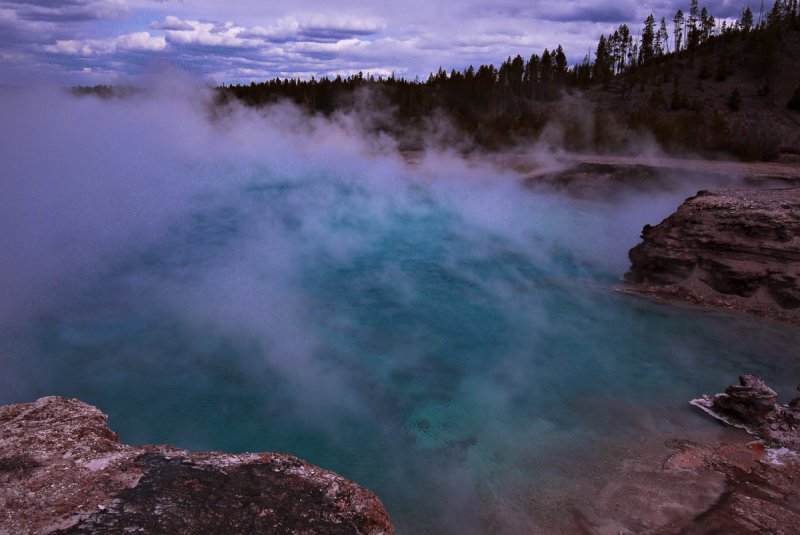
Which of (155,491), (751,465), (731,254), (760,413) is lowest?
(751,465)

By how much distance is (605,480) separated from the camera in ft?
16.1

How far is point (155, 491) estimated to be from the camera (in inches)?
119

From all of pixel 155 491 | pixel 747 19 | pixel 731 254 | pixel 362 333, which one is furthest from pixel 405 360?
pixel 747 19

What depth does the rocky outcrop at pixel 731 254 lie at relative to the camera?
8703mm

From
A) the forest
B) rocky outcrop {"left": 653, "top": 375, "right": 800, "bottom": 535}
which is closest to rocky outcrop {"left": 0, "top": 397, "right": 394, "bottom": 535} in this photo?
rocky outcrop {"left": 653, "top": 375, "right": 800, "bottom": 535}

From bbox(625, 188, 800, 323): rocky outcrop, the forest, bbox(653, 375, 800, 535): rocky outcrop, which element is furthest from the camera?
the forest

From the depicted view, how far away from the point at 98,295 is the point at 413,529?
6.40 metres

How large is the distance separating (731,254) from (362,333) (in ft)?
20.1

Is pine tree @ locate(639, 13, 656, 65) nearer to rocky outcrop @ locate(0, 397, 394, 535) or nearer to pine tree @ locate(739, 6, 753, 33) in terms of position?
pine tree @ locate(739, 6, 753, 33)

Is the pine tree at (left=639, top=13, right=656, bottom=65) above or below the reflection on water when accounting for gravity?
above

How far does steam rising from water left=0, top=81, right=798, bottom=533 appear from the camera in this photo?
538 cm

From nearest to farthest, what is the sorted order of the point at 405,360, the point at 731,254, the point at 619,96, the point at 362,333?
1. the point at 405,360
2. the point at 362,333
3. the point at 731,254
4. the point at 619,96

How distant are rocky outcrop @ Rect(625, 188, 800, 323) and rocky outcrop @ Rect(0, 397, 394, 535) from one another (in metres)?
7.92

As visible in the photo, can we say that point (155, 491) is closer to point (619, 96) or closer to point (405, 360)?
point (405, 360)
